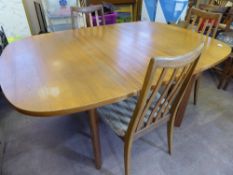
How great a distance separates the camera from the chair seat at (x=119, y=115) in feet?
3.69

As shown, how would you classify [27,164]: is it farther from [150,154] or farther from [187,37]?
[187,37]

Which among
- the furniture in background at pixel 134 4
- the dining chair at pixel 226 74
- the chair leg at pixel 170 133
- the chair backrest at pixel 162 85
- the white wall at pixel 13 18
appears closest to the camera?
the chair backrest at pixel 162 85

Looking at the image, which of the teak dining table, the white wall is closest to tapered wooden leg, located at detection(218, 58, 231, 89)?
the teak dining table

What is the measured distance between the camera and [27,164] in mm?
1389

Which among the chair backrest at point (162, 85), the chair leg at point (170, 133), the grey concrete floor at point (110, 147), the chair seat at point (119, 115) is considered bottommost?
the grey concrete floor at point (110, 147)

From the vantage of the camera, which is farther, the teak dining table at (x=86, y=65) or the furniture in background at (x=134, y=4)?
the furniture in background at (x=134, y=4)

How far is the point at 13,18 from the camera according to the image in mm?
2664

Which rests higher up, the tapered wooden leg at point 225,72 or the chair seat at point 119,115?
the chair seat at point 119,115

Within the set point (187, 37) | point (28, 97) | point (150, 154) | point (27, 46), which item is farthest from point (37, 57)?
point (187, 37)

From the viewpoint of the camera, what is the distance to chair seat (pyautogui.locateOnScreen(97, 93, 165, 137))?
1.12 metres

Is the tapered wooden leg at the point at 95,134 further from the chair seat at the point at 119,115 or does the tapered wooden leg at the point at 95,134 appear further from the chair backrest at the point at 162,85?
the chair backrest at the point at 162,85

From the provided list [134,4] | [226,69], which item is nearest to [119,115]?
[226,69]

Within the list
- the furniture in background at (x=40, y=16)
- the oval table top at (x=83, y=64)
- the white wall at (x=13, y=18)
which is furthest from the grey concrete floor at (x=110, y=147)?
the furniture in background at (x=40, y=16)

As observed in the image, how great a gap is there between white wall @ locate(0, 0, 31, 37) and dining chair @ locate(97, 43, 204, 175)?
2.36m
